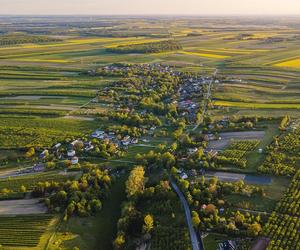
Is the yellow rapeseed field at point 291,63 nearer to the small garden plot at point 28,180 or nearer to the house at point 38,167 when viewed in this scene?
the house at point 38,167

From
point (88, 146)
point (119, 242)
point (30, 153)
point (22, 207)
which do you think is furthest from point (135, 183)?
point (30, 153)

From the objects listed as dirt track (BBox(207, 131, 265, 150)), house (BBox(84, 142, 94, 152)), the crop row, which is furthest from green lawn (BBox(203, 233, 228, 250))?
house (BBox(84, 142, 94, 152))

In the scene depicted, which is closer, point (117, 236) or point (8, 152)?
point (117, 236)

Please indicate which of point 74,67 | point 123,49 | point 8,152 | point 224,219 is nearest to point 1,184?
point 8,152

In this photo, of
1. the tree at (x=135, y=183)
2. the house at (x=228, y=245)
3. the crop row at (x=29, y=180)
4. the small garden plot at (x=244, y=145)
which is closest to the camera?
the house at (x=228, y=245)

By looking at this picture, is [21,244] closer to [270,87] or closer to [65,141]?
[65,141]

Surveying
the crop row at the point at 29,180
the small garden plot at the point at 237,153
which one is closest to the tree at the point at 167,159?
the small garden plot at the point at 237,153
